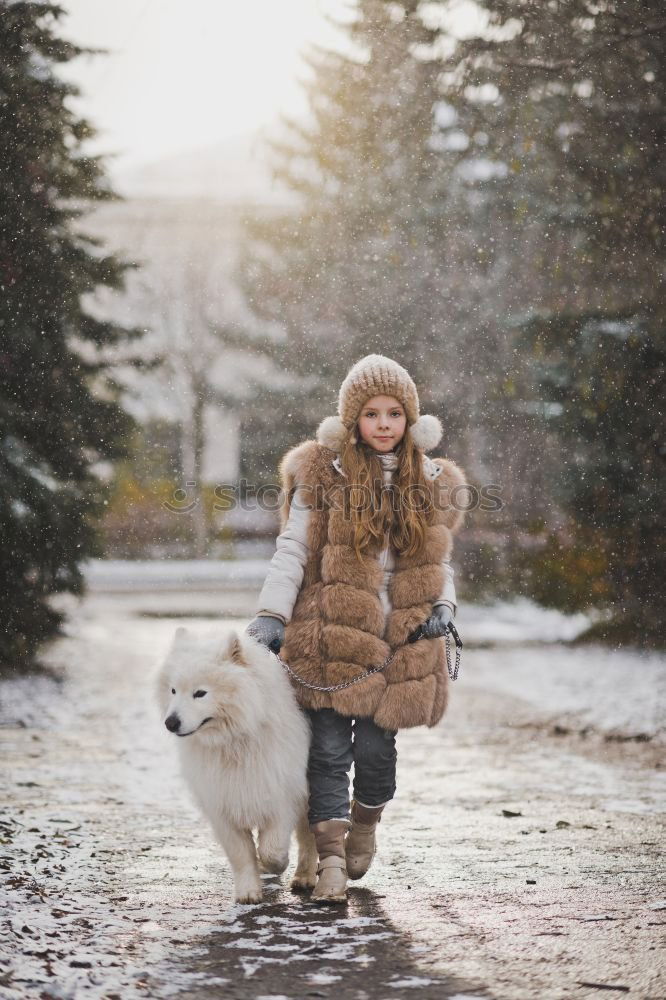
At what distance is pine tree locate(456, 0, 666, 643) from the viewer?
9.84 metres

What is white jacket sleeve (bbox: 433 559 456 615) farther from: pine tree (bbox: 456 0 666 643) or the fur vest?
pine tree (bbox: 456 0 666 643)

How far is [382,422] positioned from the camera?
4.23 metres

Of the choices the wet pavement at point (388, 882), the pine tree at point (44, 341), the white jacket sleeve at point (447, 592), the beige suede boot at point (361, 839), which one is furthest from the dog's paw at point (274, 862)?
the pine tree at point (44, 341)

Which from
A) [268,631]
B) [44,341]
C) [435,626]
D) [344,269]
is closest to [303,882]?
[268,631]

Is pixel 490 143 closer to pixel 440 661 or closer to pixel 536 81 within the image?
pixel 536 81

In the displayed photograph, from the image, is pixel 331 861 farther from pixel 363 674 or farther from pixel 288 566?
pixel 288 566

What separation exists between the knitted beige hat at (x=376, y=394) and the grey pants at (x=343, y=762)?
3.54 feet

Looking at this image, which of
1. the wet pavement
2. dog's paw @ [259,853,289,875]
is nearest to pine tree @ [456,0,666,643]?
the wet pavement

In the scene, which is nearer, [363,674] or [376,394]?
[363,674]

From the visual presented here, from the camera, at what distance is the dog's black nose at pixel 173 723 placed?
12.3 feet

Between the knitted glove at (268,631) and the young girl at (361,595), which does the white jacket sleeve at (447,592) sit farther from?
the knitted glove at (268,631)

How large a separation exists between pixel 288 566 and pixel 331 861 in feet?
3.56

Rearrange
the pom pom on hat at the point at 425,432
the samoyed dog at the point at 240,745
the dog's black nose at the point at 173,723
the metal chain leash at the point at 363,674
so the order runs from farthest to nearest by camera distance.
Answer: the pom pom on hat at the point at 425,432
the metal chain leash at the point at 363,674
the samoyed dog at the point at 240,745
the dog's black nose at the point at 173,723

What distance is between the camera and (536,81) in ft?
37.1
